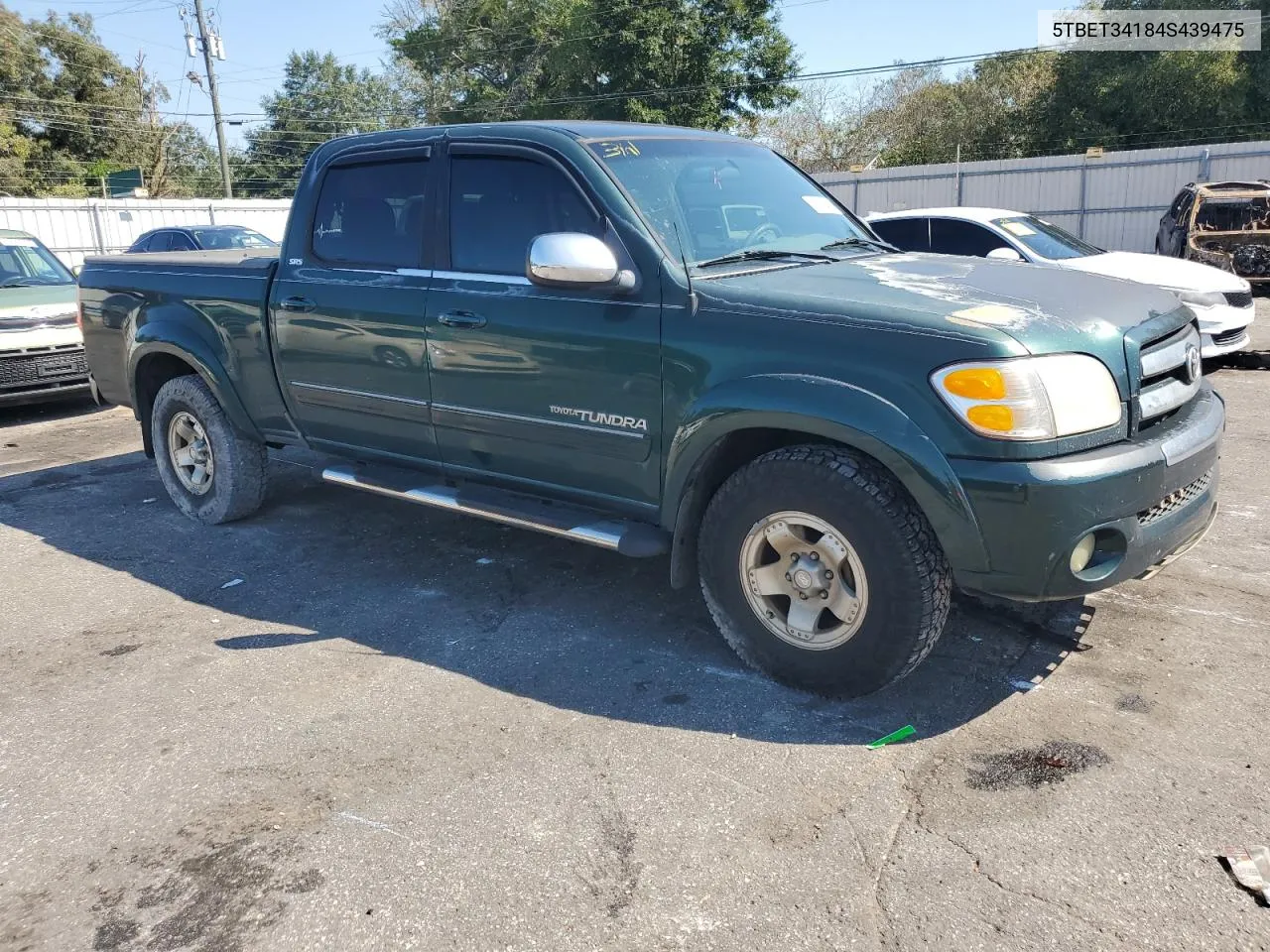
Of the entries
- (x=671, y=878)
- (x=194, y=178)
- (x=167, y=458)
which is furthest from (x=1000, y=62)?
(x=194, y=178)

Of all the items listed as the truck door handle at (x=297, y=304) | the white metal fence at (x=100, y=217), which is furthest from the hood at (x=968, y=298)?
the white metal fence at (x=100, y=217)

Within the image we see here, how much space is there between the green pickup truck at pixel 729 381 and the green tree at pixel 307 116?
189ft

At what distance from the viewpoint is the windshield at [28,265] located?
1019cm

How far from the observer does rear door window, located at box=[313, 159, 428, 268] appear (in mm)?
4648

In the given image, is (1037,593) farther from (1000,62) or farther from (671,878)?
(1000,62)

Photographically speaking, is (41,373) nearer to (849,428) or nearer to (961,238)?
(961,238)

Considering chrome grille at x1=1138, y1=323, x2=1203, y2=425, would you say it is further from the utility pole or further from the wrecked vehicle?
the utility pole

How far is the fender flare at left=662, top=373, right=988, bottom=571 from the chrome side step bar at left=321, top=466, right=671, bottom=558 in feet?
1.44

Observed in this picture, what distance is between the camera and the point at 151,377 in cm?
621

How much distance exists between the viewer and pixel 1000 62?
36.6 m

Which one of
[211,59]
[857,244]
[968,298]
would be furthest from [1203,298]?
[211,59]

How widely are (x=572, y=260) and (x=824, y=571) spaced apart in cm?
141

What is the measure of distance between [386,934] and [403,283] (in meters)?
2.87

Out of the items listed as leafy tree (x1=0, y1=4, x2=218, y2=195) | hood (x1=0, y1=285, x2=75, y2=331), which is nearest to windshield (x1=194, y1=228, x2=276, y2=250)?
hood (x1=0, y1=285, x2=75, y2=331)
